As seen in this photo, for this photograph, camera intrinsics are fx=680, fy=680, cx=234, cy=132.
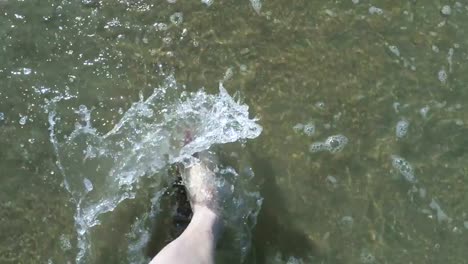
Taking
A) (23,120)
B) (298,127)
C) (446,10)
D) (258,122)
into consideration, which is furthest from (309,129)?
(23,120)

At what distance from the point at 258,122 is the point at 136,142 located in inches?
24.4

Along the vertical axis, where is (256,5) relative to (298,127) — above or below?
above

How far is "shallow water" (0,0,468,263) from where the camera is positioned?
3209 millimetres

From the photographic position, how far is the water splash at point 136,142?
324 cm

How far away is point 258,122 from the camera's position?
11.3 ft

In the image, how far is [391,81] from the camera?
140 inches

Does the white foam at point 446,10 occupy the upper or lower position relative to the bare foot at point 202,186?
lower

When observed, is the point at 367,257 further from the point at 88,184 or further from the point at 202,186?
the point at 88,184

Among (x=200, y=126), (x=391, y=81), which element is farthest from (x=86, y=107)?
(x=391, y=81)

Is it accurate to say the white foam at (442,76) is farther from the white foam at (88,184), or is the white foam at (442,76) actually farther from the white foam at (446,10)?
the white foam at (88,184)

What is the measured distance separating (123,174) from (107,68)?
60 centimetres

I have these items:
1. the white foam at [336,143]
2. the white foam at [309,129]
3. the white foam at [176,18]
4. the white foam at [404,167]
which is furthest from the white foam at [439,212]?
the white foam at [176,18]

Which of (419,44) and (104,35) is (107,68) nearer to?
(104,35)

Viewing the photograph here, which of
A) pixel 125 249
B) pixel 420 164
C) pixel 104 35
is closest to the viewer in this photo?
pixel 125 249
